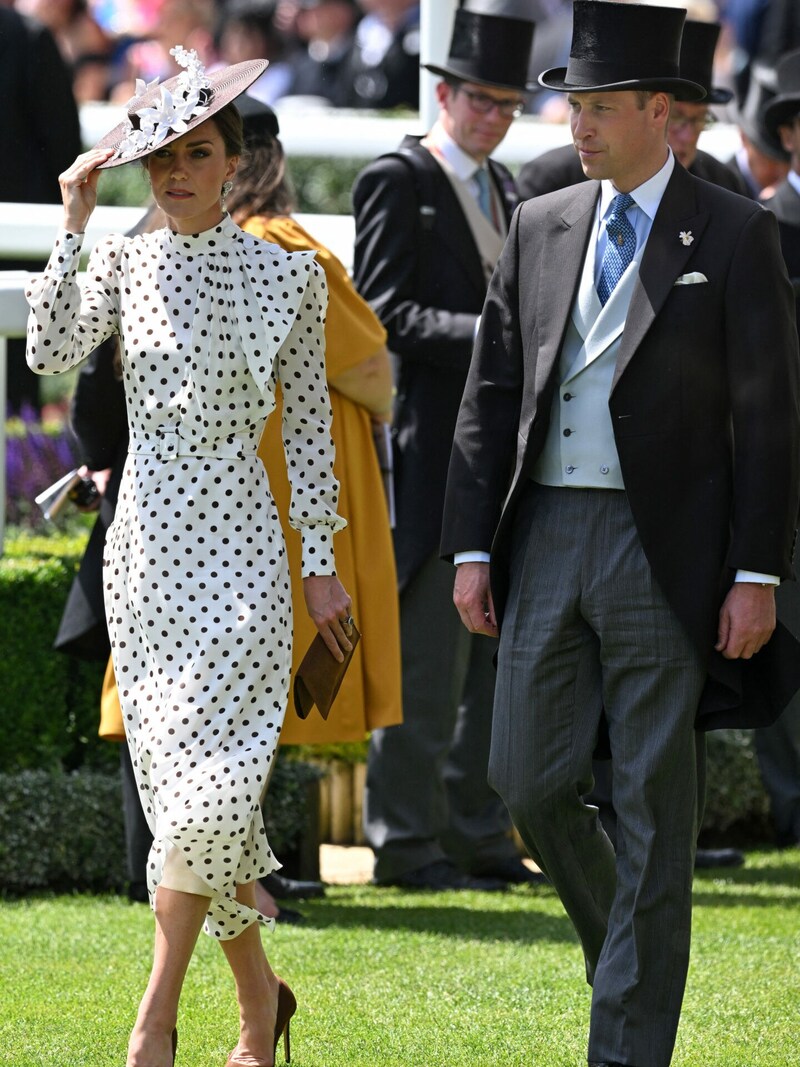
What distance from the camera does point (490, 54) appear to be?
257 inches

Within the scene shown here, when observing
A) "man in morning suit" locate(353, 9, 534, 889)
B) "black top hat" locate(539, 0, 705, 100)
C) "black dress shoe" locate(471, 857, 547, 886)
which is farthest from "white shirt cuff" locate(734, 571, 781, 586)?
"black dress shoe" locate(471, 857, 547, 886)

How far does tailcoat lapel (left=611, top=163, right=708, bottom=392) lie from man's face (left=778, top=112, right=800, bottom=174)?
106 inches

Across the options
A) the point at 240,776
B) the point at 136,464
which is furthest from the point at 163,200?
the point at 240,776

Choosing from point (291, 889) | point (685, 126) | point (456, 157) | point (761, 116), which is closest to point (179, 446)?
point (291, 889)

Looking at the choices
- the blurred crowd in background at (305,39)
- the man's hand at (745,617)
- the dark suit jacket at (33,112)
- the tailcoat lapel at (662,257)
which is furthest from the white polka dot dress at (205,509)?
the blurred crowd in background at (305,39)

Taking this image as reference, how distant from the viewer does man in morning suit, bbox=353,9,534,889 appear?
638 cm

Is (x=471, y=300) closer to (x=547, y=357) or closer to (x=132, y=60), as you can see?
(x=547, y=357)

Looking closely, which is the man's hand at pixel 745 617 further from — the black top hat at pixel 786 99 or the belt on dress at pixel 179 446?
the black top hat at pixel 786 99

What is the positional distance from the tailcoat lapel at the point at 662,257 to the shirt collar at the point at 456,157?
2322 mm

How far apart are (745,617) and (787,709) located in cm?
302

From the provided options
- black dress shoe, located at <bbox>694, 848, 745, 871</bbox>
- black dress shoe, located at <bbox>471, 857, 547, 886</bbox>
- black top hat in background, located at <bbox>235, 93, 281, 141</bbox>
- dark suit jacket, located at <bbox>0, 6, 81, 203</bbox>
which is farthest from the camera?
dark suit jacket, located at <bbox>0, 6, 81, 203</bbox>

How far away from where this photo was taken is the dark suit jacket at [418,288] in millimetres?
6375

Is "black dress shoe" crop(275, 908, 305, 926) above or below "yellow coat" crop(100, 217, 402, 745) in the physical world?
below

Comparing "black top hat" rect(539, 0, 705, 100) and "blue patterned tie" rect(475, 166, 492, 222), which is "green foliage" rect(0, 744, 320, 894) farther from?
"black top hat" rect(539, 0, 705, 100)
